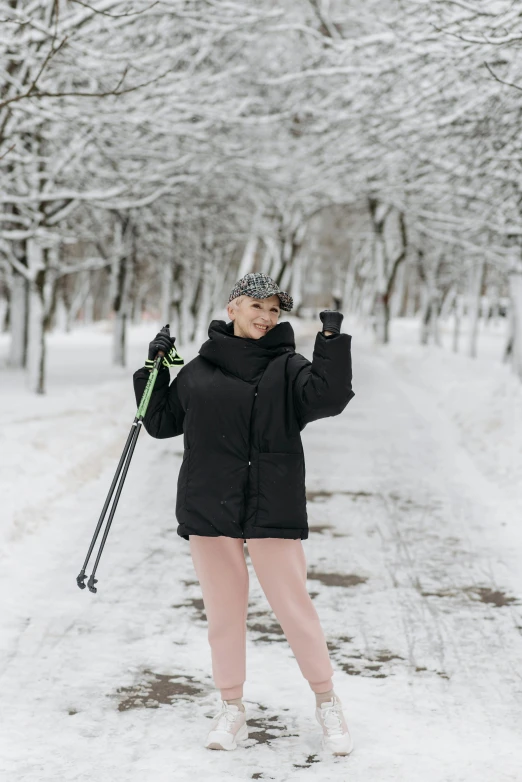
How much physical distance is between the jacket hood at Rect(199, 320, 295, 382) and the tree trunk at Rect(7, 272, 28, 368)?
21469mm

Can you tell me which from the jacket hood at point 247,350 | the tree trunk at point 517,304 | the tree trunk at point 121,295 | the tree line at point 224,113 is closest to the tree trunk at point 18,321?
the tree line at point 224,113

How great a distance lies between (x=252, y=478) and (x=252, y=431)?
0.18 m

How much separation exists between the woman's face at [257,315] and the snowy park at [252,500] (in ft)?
0.04

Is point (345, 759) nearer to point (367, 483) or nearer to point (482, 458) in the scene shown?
point (367, 483)

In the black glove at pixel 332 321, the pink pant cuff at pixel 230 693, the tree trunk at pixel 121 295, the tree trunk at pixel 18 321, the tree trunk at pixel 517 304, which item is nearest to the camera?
the black glove at pixel 332 321

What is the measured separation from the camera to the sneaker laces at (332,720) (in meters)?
3.89

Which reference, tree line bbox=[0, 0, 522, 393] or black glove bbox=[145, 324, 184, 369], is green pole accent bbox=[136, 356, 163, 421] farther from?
tree line bbox=[0, 0, 522, 393]

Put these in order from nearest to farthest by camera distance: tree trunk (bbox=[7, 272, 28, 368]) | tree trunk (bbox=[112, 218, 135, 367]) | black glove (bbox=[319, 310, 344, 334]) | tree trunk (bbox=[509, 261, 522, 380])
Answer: black glove (bbox=[319, 310, 344, 334]) → tree trunk (bbox=[509, 261, 522, 380]) → tree trunk (bbox=[7, 272, 28, 368]) → tree trunk (bbox=[112, 218, 135, 367])

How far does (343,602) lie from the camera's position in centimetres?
604

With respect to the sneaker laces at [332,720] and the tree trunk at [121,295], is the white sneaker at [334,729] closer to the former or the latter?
the sneaker laces at [332,720]

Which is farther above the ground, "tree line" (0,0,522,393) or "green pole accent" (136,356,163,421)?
"tree line" (0,0,522,393)

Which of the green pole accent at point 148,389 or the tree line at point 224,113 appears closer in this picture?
the green pole accent at point 148,389

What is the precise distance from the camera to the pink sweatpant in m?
3.84

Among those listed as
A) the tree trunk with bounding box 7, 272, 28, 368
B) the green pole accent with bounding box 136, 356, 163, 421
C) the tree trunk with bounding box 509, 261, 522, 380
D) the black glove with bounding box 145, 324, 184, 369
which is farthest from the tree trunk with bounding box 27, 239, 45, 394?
the green pole accent with bounding box 136, 356, 163, 421
